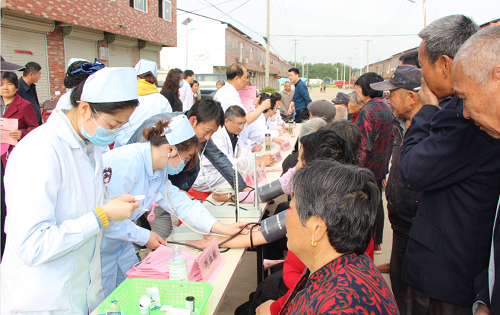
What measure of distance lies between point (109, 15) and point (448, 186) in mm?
11609

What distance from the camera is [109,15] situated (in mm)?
10641

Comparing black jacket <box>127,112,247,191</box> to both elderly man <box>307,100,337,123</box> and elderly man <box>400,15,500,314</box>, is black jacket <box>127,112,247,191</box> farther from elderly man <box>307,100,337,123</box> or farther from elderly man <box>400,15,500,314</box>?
elderly man <box>307,100,337,123</box>

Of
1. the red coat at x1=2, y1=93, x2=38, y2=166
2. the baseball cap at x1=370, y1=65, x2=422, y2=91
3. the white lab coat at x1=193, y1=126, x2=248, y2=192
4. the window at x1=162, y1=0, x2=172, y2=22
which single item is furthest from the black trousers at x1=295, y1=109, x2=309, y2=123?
the window at x1=162, y1=0, x2=172, y2=22

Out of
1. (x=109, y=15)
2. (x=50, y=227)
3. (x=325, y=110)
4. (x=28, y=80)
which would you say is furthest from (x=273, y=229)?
(x=109, y=15)

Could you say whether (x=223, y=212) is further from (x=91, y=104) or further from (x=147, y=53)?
(x=147, y=53)

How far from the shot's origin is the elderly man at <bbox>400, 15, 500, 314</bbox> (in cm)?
132

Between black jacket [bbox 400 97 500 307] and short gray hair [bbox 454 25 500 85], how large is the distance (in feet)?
0.96

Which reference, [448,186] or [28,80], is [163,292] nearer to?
[448,186]

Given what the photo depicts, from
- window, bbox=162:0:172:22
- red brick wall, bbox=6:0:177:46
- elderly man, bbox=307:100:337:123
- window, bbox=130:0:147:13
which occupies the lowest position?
elderly man, bbox=307:100:337:123

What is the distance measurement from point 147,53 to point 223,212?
13.0 metres

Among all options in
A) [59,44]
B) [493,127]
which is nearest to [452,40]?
[493,127]

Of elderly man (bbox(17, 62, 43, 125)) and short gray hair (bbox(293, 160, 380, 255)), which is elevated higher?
elderly man (bbox(17, 62, 43, 125))

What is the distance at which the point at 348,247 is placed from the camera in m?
1.14

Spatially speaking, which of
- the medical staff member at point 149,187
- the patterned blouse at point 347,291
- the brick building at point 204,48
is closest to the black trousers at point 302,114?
the medical staff member at point 149,187
